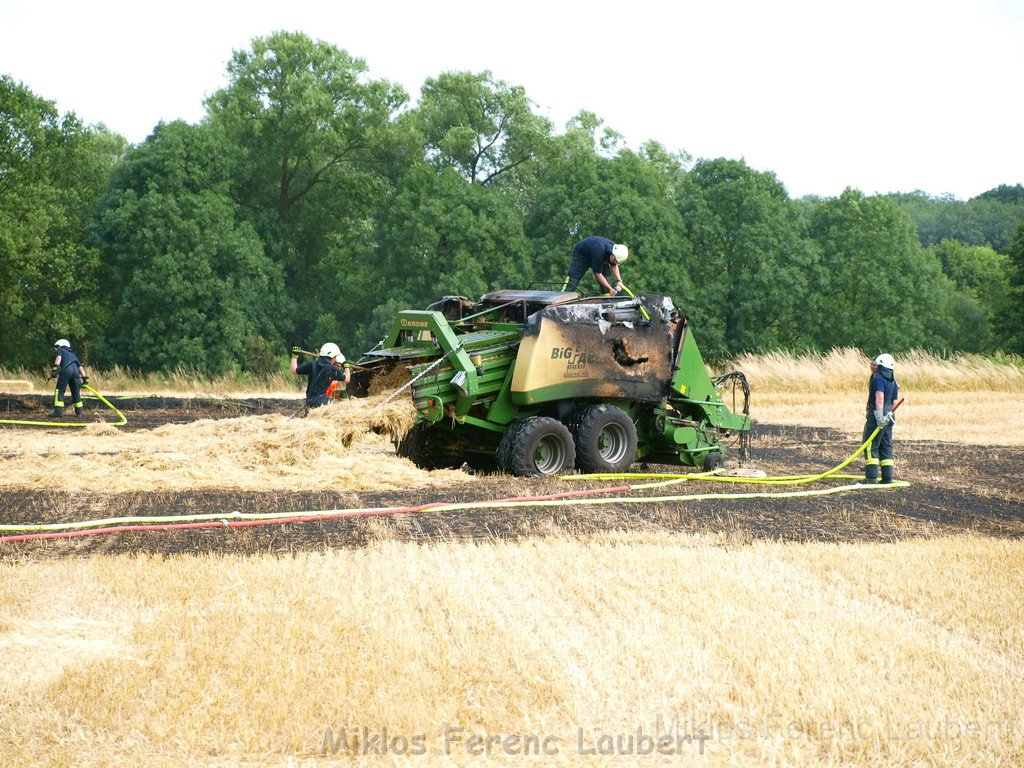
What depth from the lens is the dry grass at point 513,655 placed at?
5.42 meters

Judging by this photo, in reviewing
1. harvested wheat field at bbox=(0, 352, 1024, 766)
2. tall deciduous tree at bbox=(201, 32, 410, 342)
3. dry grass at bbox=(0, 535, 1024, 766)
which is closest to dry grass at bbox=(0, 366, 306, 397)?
tall deciduous tree at bbox=(201, 32, 410, 342)

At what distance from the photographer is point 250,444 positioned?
44.7 feet

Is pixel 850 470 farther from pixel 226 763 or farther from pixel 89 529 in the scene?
pixel 226 763

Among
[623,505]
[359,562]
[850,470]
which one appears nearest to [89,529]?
[359,562]

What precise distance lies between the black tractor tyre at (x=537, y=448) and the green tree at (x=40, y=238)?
108 feet

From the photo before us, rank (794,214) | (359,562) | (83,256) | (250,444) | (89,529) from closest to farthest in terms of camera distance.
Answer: (359,562), (89,529), (250,444), (83,256), (794,214)

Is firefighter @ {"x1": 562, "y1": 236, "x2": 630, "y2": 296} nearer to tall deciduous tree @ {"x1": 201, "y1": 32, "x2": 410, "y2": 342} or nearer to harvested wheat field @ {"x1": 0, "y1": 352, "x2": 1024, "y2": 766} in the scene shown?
harvested wheat field @ {"x1": 0, "y1": 352, "x2": 1024, "y2": 766}

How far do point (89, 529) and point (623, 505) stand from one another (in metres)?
5.23

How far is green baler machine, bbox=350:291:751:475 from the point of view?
13.8 m

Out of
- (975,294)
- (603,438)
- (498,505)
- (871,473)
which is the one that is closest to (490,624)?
(498,505)

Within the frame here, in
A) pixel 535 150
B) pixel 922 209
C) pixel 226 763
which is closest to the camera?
pixel 226 763

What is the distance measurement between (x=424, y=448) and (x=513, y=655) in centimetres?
876

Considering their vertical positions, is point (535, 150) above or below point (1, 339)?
above

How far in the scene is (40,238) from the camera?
141 feet
